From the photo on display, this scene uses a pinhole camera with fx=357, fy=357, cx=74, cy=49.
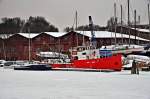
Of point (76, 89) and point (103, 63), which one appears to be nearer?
point (76, 89)

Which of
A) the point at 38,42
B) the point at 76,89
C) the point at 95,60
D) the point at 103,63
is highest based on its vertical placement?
the point at 38,42

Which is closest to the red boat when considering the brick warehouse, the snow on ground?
the snow on ground

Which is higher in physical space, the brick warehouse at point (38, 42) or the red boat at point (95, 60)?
the brick warehouse at point (38, 42)

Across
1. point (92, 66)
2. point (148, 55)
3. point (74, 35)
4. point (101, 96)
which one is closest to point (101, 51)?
point (92, 66)

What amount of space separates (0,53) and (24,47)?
6604 mm

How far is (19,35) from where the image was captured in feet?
252

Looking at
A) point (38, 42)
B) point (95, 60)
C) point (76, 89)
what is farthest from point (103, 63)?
point (38, 42)

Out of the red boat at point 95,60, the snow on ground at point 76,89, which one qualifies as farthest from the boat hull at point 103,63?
the snow on ground at point 76,89

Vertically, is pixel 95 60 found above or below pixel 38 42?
below

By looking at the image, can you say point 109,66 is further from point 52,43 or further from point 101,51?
point 52,43

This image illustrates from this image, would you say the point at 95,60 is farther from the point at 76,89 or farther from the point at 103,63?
→ the point at 76,89

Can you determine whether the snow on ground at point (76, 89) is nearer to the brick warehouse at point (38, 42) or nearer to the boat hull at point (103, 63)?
the boat hull at point (103, 63)

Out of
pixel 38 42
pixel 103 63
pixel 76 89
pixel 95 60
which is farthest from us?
pixel 38 42

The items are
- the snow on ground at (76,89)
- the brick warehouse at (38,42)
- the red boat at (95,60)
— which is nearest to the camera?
the snow on ground at (76,89)
